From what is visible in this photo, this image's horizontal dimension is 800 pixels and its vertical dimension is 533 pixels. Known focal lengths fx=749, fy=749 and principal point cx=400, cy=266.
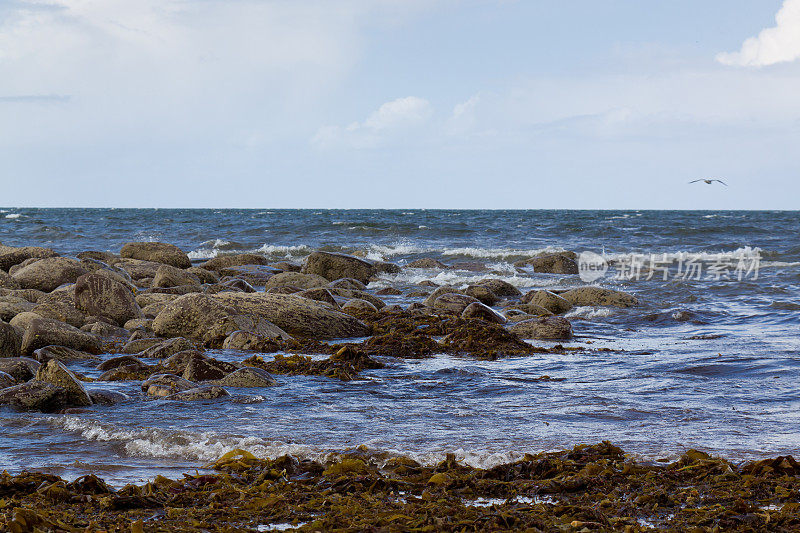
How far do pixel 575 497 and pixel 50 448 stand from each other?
3166mm

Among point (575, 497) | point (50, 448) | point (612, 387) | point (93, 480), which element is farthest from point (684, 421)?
point (50, 448)

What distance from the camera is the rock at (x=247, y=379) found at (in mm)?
6340

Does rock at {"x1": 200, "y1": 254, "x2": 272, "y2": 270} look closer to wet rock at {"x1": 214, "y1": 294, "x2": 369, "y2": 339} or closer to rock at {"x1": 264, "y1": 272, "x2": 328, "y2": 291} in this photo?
rock at {"x1": 264, "y1": 272, "x2": 328, "y2": 291}

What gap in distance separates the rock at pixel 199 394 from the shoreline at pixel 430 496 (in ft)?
5.12

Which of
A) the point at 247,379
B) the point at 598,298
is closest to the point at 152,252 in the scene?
the point at 598,298

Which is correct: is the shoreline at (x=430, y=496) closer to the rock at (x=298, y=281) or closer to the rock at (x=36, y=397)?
the rock at (x=36, y=397)

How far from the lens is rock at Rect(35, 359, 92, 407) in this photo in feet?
18.5

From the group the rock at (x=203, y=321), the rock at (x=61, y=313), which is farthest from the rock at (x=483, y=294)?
the rock at (x=61, y=313)

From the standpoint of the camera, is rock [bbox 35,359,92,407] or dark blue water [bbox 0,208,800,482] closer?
dark blue water [bbox 0,208,800,482]

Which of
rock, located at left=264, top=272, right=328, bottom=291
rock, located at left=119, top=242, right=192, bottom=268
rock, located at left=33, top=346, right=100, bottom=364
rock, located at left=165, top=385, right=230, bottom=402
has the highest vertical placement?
rock, located at left=119, top=242, right=192, bottom=268

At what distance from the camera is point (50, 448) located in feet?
15.2

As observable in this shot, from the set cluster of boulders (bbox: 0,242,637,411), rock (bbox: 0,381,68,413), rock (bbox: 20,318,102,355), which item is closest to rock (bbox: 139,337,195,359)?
cluster of boulders (bbox: 0,242,637,411)

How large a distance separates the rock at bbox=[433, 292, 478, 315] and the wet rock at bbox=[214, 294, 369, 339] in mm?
1976

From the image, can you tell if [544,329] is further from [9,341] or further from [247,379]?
[9,341]
